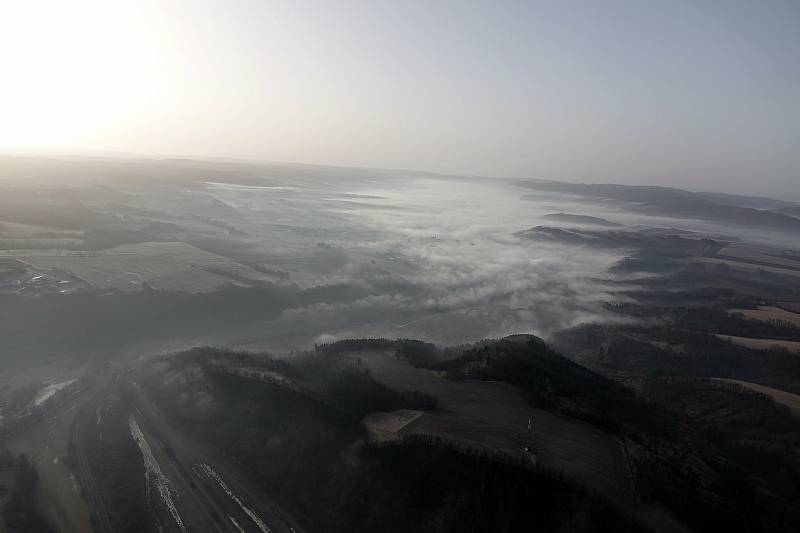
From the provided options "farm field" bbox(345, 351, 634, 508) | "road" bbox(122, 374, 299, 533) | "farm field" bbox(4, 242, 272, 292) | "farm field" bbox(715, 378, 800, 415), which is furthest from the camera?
"farm field" bbox(4, 242, 272, 292)

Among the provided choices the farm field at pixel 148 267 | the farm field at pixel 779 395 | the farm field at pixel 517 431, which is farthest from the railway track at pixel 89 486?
the farm field at pixel 779 395

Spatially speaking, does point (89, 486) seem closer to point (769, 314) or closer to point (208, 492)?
point (208, 492)

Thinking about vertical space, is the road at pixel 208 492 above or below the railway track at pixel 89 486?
above

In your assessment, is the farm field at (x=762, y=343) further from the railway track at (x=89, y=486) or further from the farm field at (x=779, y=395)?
the railway track at (x=89, y=486)

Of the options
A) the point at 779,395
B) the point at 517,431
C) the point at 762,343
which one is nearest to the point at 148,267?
the point at 517,431

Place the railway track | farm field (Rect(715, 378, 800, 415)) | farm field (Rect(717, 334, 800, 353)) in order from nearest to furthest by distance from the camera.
→ the railway track
farm field (Rect(715, 378, 800, 415))
farm field (Rect(717, 334, 800, 353))

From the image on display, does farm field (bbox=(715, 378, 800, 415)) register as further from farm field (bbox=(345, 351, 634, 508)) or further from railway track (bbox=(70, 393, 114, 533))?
railway track (bbox=(70, 393, 114, 533))

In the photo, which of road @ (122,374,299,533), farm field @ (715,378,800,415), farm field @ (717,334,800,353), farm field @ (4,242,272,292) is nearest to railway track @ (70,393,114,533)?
road @ (122,374,299,533)
